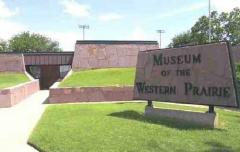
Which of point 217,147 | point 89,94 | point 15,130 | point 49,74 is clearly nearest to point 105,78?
point 89,94

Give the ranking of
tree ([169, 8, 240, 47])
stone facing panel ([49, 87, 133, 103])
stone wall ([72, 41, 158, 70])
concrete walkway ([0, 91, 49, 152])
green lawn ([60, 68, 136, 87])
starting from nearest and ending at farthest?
concrete walkway ([0, 91, 49, 152]) → stone facing panel ([49, 87, 133, 103]) → green lawn ([60, 68, 136, 87]) → stone wall ([72, 41, 158, 70]) → tree ([169, 8, 240, 47])

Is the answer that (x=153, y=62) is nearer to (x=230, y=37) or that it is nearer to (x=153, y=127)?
(x=153, y=127)

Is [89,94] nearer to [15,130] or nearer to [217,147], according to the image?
[15,130]

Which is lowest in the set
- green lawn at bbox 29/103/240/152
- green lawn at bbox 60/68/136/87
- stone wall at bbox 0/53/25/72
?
green lawn at bbox 29/103/240/152

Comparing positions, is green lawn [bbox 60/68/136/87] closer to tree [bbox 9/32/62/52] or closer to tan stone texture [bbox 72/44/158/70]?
tan stone texture [bbox 72/44/158/70]

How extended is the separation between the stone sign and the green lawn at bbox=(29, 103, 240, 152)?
86 centimetres

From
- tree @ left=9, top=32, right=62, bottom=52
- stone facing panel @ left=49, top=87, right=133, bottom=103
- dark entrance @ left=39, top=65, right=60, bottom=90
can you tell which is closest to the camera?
stone facing panel @ left=49, top=87, right=133, bottom=103

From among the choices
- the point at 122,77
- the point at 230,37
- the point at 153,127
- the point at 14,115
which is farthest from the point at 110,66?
the point at 230,37

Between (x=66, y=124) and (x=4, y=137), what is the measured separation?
1.85m

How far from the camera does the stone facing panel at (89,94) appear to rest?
21.9 meters

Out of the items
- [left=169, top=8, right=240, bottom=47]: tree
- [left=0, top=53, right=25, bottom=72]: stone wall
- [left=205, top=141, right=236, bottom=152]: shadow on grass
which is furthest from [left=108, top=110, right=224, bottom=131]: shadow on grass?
[left=169, top=8, right=240, bottom=47]: tree

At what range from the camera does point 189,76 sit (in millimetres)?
12039

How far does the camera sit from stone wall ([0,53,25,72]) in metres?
44.5

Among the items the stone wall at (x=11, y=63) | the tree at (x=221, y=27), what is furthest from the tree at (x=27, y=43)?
the stone wall at (x=11, y=63)
